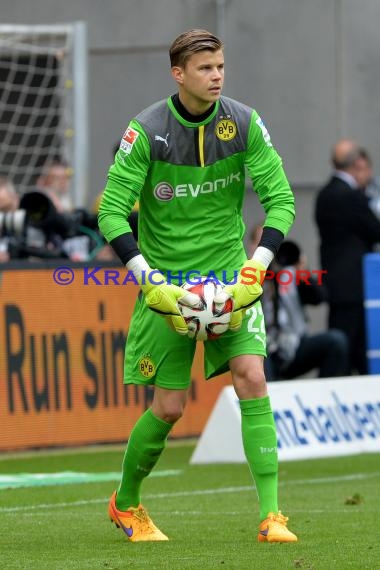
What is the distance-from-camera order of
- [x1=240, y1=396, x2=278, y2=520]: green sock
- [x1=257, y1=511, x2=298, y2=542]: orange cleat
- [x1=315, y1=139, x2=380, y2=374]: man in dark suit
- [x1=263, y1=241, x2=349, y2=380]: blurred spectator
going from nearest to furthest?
[x1=257, y1=511, x2=298, y2=542]: orange cleat
[x1=240, y1=396, x2=278, y2=520]: green sock
[x1=263, y1=241, x2=349, y2=380]: blurred spectator
[x1=315, y1=139, x2=380, y2=374]: man in dark suit

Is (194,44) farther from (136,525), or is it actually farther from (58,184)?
(58,184)

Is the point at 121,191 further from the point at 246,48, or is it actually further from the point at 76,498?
the point at 246,48

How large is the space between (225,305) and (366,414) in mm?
5497

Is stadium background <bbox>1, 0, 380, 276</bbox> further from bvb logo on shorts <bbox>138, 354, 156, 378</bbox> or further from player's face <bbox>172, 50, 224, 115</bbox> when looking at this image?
player's face <bbox>172, 50, 224, 115</bbox>

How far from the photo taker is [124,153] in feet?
22.6

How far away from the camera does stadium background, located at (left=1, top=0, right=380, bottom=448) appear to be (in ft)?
60.6

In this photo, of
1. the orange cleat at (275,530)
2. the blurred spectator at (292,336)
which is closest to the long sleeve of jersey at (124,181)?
the orange cleat at (275,530)

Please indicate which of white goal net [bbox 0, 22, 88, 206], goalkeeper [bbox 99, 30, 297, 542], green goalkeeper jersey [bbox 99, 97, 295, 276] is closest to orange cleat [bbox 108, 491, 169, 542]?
goalkeeper [bbox 99, 30, 297, 542]

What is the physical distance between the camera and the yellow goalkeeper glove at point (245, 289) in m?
6.72

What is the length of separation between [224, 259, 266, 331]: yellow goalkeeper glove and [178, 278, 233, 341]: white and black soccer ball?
0.09 ft

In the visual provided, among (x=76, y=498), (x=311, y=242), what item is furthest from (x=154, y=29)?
(x=76, y=498)

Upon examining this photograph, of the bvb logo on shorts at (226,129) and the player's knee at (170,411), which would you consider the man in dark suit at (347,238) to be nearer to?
the bvb logo on shorts at (226,129)

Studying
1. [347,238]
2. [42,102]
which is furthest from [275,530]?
[42,102]

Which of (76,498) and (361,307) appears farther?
(361,307)
